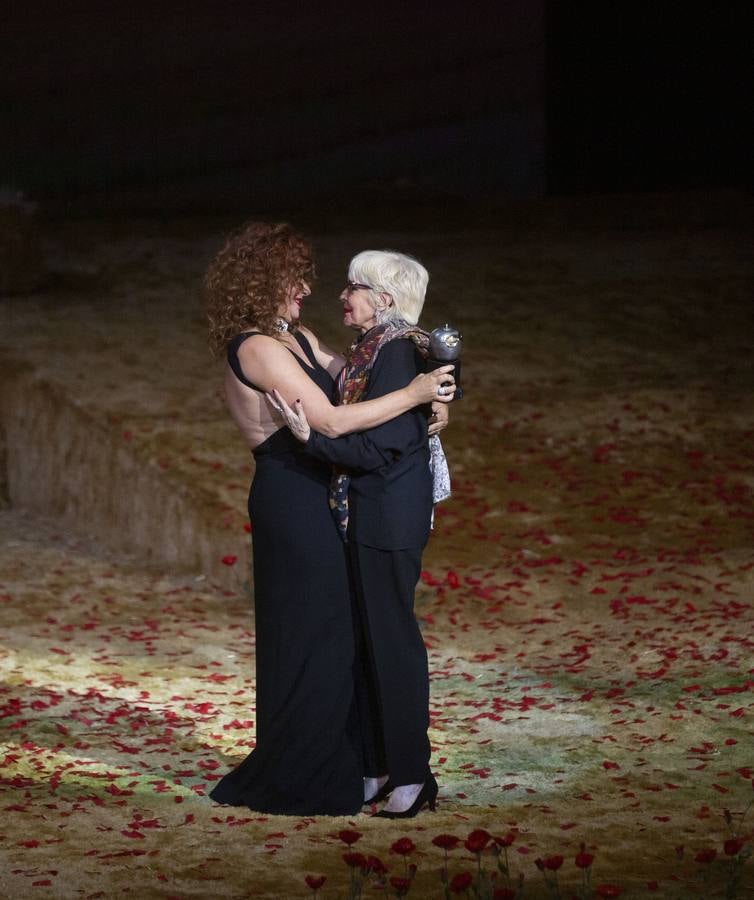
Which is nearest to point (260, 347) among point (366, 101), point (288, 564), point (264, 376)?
point (264, 376)

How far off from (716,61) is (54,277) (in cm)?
560

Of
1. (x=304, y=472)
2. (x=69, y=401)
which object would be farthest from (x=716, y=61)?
(x=304, y=472)

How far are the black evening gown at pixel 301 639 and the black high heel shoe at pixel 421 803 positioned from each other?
0.29ft

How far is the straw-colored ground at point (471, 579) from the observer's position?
11.5ft

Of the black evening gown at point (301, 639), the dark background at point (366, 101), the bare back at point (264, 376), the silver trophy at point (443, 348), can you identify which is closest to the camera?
the silver trophy at point (443, 348)

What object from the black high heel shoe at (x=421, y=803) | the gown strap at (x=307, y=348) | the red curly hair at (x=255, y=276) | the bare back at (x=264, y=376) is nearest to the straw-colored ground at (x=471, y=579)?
the black high heel shoe at (x=421, y=803)

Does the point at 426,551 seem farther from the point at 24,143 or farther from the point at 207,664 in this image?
the point at 24,143

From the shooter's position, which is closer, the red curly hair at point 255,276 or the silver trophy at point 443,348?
the silver trophy at point 443,348

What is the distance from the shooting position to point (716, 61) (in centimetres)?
1173

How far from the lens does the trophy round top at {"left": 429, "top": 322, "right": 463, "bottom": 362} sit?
3455mm

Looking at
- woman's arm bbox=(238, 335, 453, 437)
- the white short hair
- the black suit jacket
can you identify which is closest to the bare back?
woman's arm bbox=(238, 335, 453, 437)

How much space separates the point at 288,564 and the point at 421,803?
693 millimetres

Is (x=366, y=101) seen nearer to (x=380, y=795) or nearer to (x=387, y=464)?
(x=387, y=464)

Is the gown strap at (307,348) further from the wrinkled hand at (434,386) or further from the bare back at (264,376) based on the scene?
the wrinkled hand at (434,386)
